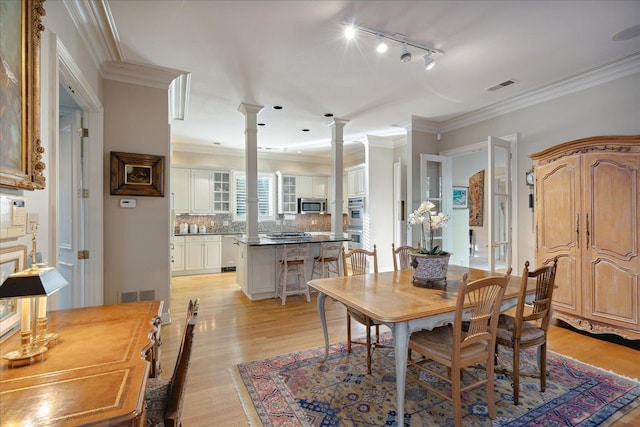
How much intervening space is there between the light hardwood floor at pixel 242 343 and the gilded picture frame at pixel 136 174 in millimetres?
1568

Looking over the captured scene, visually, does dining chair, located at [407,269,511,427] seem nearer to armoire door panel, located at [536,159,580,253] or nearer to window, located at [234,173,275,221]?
armoire door panel, located at [536,159,580,253]

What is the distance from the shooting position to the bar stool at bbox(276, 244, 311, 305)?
4.44m

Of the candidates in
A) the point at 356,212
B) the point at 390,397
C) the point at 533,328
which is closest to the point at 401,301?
the point at 390,397

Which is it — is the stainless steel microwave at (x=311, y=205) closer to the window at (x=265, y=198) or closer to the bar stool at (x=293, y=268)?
the window at (x=265, y=198)

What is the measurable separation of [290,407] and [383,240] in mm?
4943

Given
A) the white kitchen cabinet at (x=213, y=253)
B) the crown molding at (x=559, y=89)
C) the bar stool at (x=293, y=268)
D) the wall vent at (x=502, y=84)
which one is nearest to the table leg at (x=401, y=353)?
the bar stool at (x=293, y=268)

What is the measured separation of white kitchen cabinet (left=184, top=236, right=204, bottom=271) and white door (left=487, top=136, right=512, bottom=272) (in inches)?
217

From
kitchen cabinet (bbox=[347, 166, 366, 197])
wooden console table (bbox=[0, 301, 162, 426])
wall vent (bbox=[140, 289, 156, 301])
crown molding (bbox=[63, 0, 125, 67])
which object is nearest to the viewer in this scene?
wooden console table (bbox=[0, 301, 162, 426])

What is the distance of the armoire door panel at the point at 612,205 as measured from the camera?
2.80 m

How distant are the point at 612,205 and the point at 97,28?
4920 millimetres

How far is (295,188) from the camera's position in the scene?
309 inches

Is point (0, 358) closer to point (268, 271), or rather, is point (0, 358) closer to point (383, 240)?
point (268, 271)

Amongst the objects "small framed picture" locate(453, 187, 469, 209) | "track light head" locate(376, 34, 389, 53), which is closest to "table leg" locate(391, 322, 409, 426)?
"track light head" locate(376, 34, 389, 53)

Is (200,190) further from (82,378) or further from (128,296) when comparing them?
(82,378)
